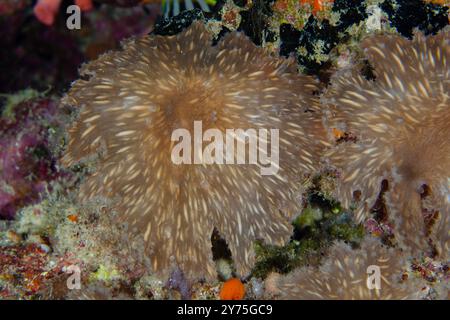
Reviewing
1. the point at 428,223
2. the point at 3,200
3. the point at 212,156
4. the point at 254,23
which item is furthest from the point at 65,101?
the point at 428,223

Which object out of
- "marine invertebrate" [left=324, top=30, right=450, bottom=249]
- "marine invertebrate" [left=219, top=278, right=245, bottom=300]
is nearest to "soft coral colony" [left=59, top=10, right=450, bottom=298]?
"marine invertebrate" [left=324, top=30, right=450, bottom=249]

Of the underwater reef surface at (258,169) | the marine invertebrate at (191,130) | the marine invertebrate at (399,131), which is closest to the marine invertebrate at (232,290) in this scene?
the underwater reef surface at (258,169)

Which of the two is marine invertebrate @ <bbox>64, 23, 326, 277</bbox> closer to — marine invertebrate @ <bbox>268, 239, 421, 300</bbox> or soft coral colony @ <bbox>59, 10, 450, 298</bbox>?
soft coral colony @ <bbox>59, 10, 450, 298</bbox>

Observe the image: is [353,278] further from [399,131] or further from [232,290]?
[399,131]

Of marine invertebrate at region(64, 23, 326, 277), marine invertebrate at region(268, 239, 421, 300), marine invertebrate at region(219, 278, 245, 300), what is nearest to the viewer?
marine invertebrate at region(268, 239, 421, 300)

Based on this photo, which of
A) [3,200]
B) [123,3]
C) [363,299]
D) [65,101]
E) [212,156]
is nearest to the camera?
[363,299]

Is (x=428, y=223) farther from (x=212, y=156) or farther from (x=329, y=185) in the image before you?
(x=212, y=156)
